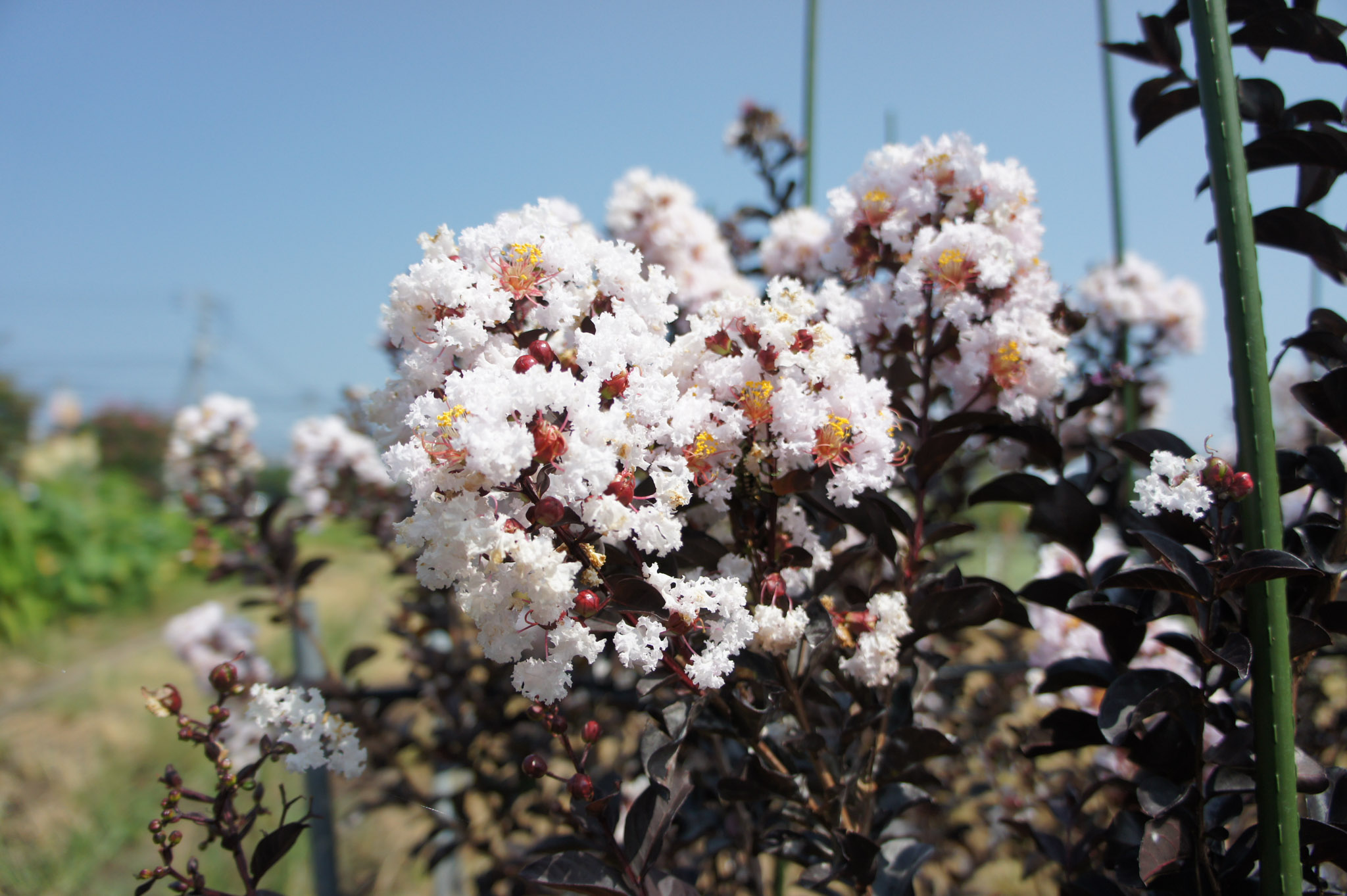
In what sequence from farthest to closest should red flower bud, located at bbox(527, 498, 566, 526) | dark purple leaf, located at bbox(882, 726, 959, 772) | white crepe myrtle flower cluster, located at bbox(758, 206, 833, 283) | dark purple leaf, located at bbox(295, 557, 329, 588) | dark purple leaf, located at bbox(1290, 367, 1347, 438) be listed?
dark purple leaf, located at bbox(295, 557, 329, 588), white crepe myrtle flower cluster, located at bbox(758, 206, 833, 283), dark purple leaf, located at bbox(882, 726, 959, 772), dark purple leaf, located at bbox(1290, 367, 1347, 438), red flower bud, located at bbox(527, 498, 566, 526)

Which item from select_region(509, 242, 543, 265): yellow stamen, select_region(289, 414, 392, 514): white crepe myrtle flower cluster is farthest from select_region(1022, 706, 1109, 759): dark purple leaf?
select_region(289, 414, 392, 514): white crepe myrtle flower cluster

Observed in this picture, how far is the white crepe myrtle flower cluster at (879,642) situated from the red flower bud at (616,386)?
1.57 ft

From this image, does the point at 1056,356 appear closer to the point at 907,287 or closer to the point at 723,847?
the point at 907,287

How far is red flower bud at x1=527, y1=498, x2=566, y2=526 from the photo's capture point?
0.75 m

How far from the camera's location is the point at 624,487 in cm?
80

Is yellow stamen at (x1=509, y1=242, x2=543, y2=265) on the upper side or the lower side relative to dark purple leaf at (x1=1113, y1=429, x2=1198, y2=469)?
upper

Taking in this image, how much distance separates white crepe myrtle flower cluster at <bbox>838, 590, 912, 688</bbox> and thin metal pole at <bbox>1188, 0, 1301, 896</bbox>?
0.40 metres

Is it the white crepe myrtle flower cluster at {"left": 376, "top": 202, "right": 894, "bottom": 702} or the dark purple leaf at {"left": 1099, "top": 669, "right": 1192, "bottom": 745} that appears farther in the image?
the dark purple leaf at {"left": 1099, "top": 669, "right": 1192, "bottom": 745}

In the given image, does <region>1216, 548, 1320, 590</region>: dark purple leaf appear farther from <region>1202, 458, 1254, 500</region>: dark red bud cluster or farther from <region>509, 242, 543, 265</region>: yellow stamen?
<region>509, 242, 543, 265</region>: yellow stamen

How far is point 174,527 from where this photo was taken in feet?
28.3

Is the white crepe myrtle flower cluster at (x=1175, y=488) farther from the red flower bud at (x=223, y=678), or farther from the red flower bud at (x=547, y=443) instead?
the red flower bud at (x=223, y=678)

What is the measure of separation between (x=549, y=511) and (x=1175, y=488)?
0.73 metres

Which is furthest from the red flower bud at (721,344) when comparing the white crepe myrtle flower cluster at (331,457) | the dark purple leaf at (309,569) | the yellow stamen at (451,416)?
the white crepe myrtle flower cluster at (331,457)

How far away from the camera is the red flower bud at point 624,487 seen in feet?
2.64
